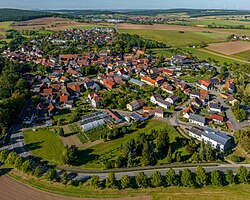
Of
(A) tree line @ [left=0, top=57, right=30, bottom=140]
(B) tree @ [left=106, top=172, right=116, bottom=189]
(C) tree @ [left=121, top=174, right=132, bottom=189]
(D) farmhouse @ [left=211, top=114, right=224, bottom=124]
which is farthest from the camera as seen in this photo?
(D) farmhouse @ [left=211, top=114, right=224, bottom=124]

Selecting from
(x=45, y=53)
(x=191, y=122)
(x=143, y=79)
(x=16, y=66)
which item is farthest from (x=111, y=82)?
(x=45, y=53)

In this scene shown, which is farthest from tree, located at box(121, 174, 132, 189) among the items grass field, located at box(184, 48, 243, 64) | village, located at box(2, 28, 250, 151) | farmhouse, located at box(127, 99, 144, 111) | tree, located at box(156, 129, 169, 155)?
grass field, located at box(184, 48, 243, 64)

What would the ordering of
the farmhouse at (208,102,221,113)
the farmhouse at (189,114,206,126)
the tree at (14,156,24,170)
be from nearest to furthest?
the tree at (14,156,24,170) → the farmhouse at (189,114,206,126) → the farmhouse at (208,102,221,113)

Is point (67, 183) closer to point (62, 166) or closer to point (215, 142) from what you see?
point (62, 166)

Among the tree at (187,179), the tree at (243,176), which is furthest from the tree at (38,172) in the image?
the tree at (243,176)

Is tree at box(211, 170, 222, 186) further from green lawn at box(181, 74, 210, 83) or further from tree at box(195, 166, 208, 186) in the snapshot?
green lawn at box(181, 74, 210, 83)

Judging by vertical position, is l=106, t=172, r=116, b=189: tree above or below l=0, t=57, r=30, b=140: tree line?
below

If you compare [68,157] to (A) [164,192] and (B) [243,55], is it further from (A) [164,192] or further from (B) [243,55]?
(B) [243,55]
